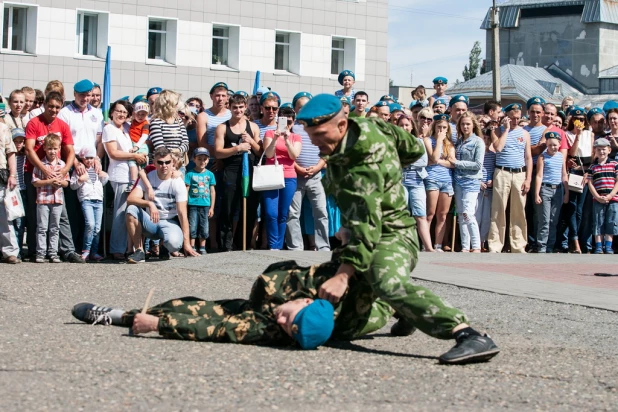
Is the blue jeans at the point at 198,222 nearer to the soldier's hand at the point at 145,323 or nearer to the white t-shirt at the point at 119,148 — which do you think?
the white t-shirt at the point at 119,148

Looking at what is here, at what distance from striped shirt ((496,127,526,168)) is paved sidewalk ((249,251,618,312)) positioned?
1387mm

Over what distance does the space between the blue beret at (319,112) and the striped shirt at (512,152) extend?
9.01 meters

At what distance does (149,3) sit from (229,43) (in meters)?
3.99

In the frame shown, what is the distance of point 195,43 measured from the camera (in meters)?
39.2

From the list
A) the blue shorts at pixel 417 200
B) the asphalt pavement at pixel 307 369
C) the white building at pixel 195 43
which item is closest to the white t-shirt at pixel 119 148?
the blue shorts at pixel 417 200

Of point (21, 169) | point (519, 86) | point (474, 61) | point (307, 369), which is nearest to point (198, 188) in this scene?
point (21, 169)

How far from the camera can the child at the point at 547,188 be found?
50.5 feet

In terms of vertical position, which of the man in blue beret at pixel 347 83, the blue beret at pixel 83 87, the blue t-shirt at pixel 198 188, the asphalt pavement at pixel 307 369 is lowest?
the asphalt pavement at pixel 307 369

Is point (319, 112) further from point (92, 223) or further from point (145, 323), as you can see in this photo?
point (92, 223)

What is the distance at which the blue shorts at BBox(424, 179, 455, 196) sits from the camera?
14.3 m

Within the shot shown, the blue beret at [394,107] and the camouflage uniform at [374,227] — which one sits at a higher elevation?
the blue beret at [394,107]

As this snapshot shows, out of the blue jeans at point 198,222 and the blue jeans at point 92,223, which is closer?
the blue jeans at point 92,223

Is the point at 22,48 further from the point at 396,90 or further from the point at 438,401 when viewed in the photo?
the point at 396,90

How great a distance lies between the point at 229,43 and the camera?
40.5m
